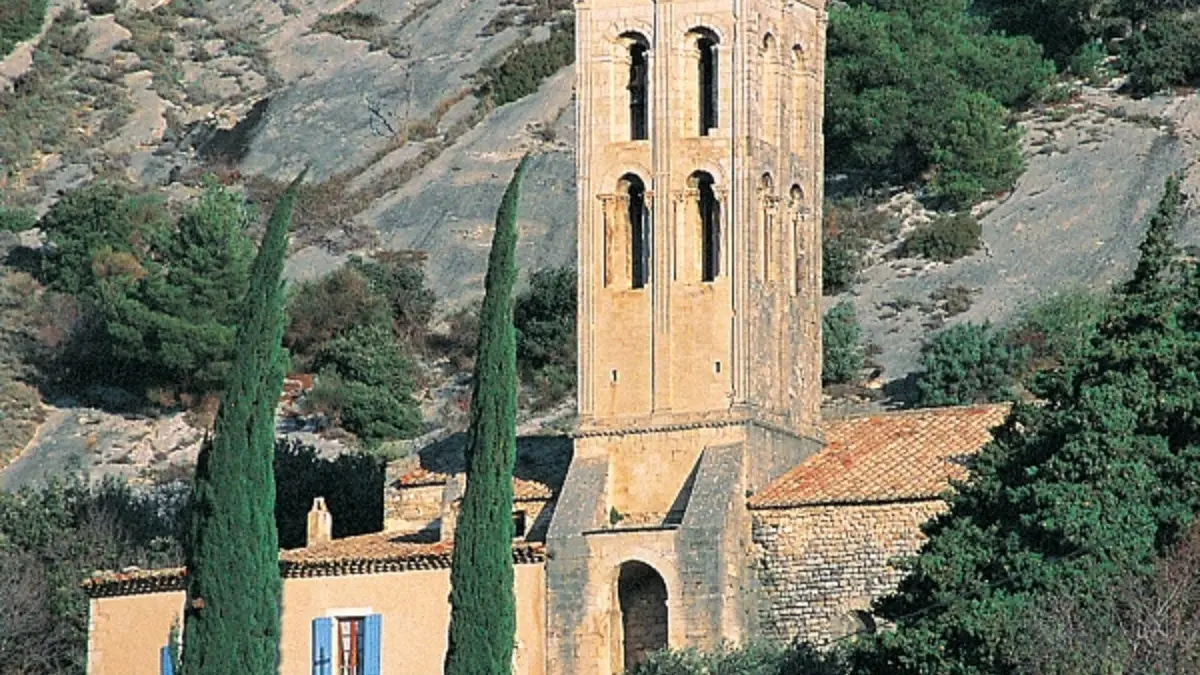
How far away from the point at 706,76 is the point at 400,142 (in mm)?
41989

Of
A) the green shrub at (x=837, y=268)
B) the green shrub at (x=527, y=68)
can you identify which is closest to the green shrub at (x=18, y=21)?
the green shrub at (x=527, y=68)

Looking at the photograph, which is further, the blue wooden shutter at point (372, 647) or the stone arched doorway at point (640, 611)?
the stone arched doorway at point (640, 611)

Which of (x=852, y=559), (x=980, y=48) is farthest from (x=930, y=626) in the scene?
(x=980, y=48)

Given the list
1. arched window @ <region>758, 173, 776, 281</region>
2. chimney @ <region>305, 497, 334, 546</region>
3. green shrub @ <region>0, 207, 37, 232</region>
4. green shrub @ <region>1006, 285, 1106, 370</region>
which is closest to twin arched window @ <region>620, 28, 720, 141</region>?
arched window @ <region>758, 173, 776, 281</region>

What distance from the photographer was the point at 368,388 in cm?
7150

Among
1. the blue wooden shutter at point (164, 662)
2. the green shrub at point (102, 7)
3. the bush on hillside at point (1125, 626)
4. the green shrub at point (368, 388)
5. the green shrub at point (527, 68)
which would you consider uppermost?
the green shrub at point (102, 7)

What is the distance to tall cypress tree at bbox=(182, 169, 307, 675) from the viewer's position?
4272 cm

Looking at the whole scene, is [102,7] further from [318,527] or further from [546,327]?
[318,527]

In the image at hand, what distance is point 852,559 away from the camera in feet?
150

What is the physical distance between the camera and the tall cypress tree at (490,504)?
4297cm

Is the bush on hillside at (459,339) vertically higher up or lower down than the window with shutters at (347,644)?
higher up

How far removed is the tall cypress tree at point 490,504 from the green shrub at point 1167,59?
39.9 meters

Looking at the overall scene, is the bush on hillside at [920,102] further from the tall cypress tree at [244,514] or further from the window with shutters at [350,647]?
the tall cypress tree at [244,514]

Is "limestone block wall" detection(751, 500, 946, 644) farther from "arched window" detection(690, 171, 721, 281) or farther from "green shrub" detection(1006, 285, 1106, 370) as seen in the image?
"green shrub" detection(1006, 285, 1106, 370)
